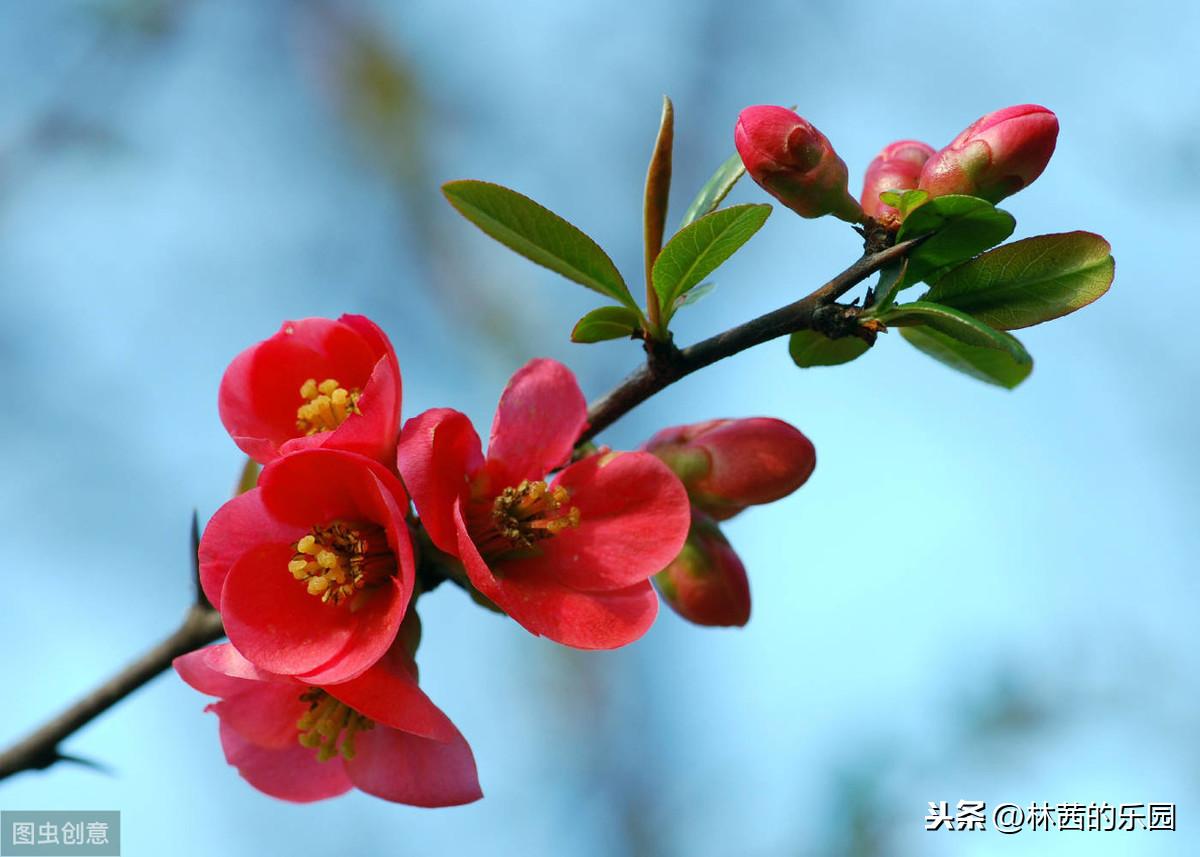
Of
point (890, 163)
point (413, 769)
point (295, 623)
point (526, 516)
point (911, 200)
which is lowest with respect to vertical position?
point (413, 769)

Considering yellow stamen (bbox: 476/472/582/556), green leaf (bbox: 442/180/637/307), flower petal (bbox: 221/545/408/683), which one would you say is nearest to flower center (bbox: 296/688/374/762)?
flower petal (bbox: 221/545/408/683)

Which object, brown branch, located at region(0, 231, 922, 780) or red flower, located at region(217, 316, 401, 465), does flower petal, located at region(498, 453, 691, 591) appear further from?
red flower, located at region(217, 316, 401, 465)

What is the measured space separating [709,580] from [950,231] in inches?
17.0

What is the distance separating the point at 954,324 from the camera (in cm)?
92

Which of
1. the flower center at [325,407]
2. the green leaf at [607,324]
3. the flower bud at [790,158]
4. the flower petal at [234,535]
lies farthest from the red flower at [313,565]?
the flower bud at [790,158]

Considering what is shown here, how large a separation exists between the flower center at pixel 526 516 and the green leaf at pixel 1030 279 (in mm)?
404

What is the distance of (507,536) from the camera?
3.46ft

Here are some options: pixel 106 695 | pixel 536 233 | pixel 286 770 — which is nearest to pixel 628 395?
pixel 536 233

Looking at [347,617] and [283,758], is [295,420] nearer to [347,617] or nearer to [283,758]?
[347,617]

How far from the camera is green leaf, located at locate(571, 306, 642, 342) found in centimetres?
104

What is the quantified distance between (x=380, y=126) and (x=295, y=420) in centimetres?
450

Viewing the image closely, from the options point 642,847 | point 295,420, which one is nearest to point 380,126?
point 642,847

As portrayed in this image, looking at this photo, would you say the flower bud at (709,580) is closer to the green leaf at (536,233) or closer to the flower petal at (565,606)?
the flower petal at (565,606)

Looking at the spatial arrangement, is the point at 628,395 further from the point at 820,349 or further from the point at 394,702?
the point at 394,702
